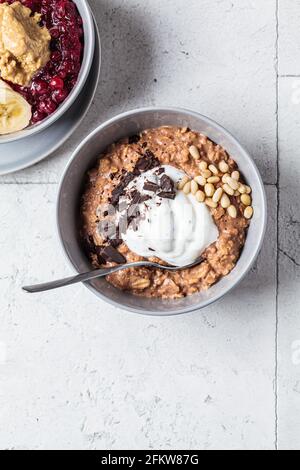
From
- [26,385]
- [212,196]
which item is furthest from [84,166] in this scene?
[26,385]

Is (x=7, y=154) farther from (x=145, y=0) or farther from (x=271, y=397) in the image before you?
(x=271, y=397)

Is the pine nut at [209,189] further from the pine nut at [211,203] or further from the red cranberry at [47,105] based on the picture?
the red cranberry at [47,105]

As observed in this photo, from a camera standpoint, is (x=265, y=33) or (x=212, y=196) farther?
(x=265, y=33)

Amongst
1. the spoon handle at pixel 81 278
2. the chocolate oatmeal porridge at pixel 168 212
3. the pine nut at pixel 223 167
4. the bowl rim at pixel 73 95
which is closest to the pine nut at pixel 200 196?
the chocolate oatmeal porridge at pixel 168 212

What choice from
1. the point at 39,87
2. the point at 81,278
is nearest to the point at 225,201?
the point at 81,278
